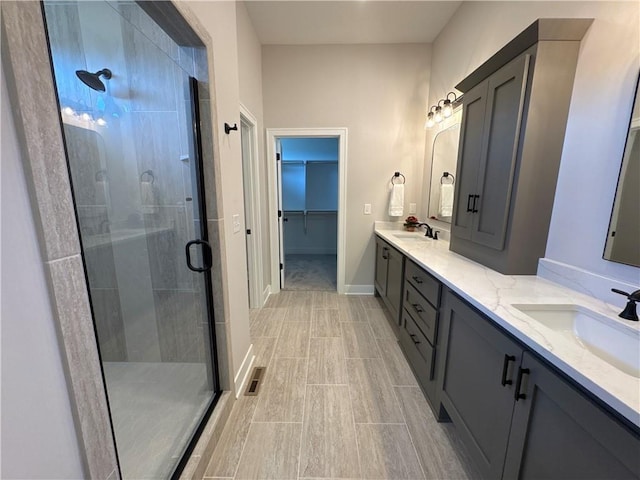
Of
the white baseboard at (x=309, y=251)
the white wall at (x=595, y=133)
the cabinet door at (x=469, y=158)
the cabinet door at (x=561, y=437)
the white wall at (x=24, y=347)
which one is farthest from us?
the white baseboard at (x=309, y=251)

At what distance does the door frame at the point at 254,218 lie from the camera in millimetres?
2777

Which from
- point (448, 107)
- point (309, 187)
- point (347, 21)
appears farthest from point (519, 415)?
point (309, 187)

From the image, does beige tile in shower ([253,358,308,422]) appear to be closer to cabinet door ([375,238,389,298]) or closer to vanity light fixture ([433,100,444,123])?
cabinet door ([375,238,389,298])

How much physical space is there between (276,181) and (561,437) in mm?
3086

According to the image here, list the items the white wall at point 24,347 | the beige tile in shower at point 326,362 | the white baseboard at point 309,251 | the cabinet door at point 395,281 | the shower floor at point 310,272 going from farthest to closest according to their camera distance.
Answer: the white baseboard at point 309,251 → the shower floor at point 310,272 → the cabinet door at point 395,281 → the beige tile in shower at point 326,362 → the white wall at point 24,347

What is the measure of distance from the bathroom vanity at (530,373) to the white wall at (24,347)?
4.19 feet

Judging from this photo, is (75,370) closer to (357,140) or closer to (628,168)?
(628,168)

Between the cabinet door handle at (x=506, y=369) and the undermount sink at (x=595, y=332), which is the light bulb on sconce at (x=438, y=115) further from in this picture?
the cabinet door handle at (x=506, y=369)

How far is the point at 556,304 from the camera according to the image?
1.08m

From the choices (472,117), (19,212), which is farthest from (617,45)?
(19,212)

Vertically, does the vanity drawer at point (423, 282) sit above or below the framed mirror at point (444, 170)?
below

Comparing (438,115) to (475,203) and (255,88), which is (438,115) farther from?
(255,88)

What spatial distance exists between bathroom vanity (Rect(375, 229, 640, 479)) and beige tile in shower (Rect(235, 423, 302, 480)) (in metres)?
0.88

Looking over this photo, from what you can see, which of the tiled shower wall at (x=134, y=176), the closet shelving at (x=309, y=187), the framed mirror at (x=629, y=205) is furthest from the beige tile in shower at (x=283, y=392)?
the closet shelving at (x=309, y=187)
